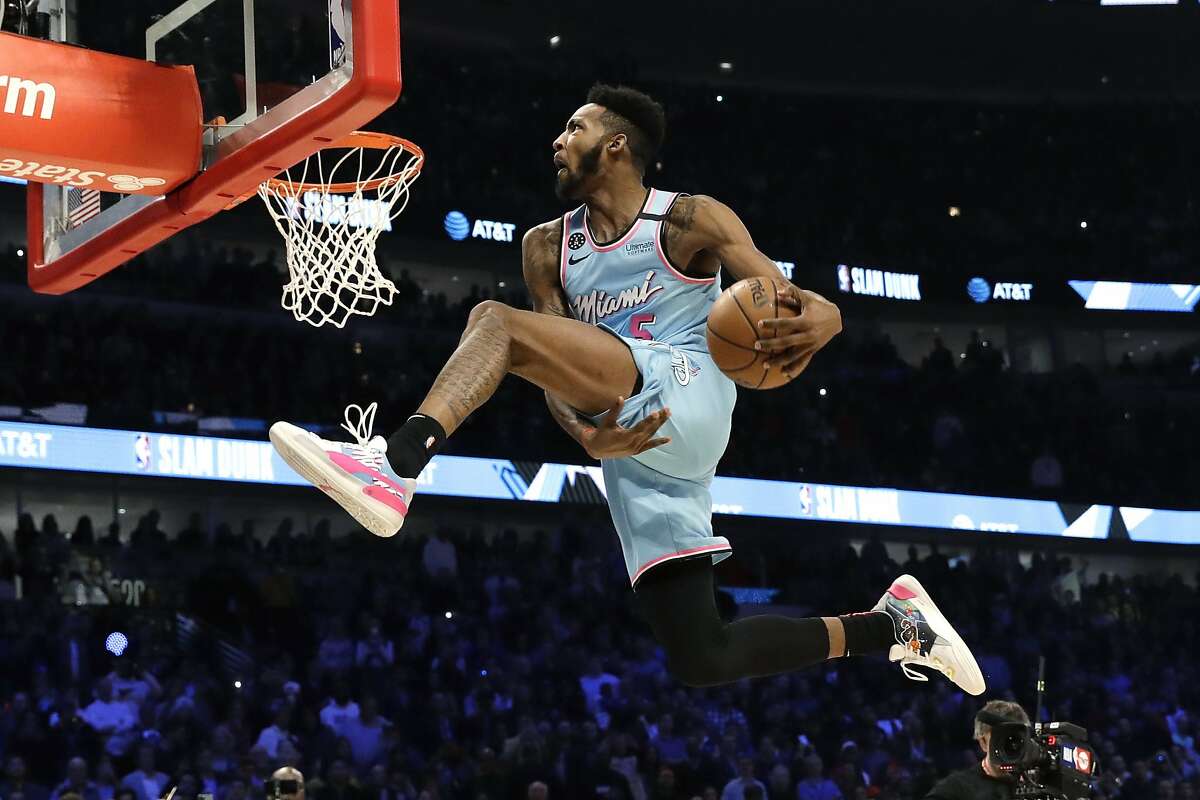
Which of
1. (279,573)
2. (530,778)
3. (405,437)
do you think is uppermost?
(405,437)

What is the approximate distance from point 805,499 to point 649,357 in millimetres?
15287

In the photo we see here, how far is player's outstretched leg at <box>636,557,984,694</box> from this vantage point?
15.2 ft

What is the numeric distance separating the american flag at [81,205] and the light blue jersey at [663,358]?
235 cm

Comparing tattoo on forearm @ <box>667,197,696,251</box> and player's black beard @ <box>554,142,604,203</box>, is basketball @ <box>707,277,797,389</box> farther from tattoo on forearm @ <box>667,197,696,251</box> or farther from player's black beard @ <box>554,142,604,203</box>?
player's black beard @ <box>554,142,604,203</box>

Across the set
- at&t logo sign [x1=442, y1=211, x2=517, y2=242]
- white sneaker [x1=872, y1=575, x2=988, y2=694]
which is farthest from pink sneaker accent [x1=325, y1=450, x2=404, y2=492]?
at&t logo sign [x1=442, y1=211, x2=517, y2=242]

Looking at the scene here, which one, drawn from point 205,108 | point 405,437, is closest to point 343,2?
point 205,108

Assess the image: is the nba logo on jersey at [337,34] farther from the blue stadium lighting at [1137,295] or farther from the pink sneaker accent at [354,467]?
the blue stadium lighting at [1137,295]

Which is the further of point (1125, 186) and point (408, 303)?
point (1125, 186)

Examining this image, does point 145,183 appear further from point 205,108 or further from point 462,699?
point 462,699

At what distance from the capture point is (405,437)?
13.2 feet

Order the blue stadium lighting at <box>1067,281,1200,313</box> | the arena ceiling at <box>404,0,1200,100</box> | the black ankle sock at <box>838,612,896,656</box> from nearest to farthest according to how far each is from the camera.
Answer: the black ankle sock at <box>838,612,896,656</box>
the arena ceiling at <box>404,0,1200,100</box>
the blue stadium lighting at <box>1067,281,1200,313</box>

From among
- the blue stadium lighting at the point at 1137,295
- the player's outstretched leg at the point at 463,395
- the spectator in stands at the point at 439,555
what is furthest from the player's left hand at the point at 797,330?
the blue stadium lighting at the point at 1137,295

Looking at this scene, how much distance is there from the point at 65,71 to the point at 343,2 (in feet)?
3.74

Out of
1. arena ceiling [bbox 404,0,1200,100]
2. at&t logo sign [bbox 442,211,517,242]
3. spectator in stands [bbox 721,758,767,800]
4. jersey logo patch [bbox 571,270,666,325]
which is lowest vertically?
spectator in stands [bbox 721,758,767,800]
